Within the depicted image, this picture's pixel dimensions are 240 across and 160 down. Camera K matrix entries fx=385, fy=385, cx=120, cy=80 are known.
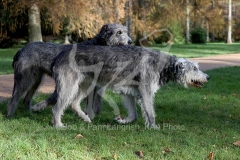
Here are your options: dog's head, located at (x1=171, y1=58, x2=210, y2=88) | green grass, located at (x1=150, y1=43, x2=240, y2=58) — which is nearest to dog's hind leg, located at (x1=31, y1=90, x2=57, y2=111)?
dog's head, located at (x1=171, y1=58, x2=210, y2=88)

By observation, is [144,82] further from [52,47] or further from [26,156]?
[26,156]

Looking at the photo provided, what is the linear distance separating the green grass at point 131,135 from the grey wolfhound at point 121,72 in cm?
51

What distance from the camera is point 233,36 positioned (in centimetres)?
5800

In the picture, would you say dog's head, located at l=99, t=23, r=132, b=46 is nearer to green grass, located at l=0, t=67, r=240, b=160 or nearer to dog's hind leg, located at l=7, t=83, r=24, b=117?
green grass, located at l=0, t=67, r=240, b=160

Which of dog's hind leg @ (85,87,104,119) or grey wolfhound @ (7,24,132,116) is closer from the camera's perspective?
grey wolfhound @ (7,24,132,116)

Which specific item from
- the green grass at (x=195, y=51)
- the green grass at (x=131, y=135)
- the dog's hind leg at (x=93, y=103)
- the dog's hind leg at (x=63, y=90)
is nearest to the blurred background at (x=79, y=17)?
the green grass at (x=195, y=51)

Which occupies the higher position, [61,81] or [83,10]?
[83,10]

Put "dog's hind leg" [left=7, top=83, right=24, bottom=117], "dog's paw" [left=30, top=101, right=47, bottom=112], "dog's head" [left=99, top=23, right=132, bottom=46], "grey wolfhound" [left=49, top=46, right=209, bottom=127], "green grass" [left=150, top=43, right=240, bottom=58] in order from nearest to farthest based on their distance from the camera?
"grey wolfhound" [left=49, top=46, right=209, bottom=127] < "dog's hind leg" [left=7, top=83, right=24, bottom=117] < "dog's paw" [left=30, top=101, right=47, bottom=112] < "dog's head" [left=99, top=23, right=132, bottom=46] < "green grass" [left=150, top=43, right=240, bottom=58]

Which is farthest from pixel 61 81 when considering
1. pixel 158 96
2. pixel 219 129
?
pixel 158 96

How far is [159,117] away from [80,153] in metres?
2.72

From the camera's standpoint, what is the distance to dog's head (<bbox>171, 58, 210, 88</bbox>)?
6250 millimetres

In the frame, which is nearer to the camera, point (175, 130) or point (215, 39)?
point (175, 130)

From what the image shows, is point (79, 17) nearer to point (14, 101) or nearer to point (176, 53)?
point (176, 53)

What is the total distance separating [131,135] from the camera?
5.46 meters
